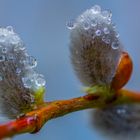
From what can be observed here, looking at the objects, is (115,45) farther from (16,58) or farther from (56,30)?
(56,30)

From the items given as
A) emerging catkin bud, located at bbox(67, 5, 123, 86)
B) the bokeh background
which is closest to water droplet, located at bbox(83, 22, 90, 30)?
emerging catkin bud, located at bbox(67, 5, 123, 86)

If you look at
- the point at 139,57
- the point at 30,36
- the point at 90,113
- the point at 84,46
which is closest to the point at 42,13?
the point at 30,36

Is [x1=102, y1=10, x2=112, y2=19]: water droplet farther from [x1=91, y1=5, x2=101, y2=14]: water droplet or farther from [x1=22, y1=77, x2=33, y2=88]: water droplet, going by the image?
[x1=22, y1=77, x2=33, y2=88]: water droplet

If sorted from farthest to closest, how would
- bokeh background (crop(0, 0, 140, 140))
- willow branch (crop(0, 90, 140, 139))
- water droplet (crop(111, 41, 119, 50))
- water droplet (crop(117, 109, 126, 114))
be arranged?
bokeh background (crop(0, 0, 140, 140))
water droplet (crop(117, 109, 126, 114))
water droplet (crop(111, 41, 119, 50))
willow branch (crop(0, 90, 140, 139))

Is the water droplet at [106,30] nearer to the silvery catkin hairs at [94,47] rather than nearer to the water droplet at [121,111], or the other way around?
the silvery catkin hairs at [94,47]

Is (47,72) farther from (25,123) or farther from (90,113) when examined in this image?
(25,123)
